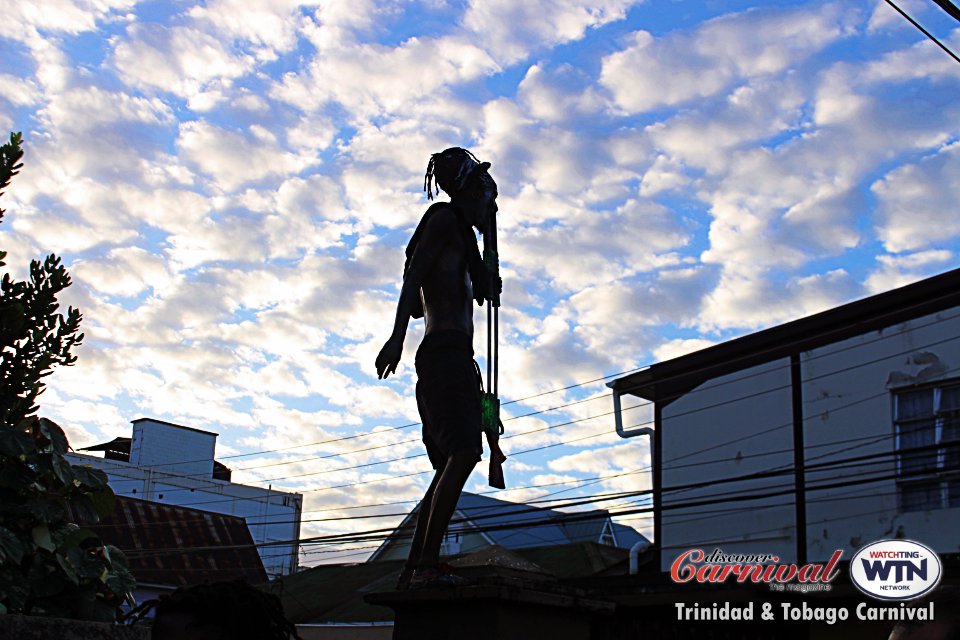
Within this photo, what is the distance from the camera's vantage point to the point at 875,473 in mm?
14250

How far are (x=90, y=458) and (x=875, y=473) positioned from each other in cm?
3037

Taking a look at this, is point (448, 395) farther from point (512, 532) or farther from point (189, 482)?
point (189, 482)

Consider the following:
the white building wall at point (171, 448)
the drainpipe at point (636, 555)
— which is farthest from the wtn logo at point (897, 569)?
the white building wall at point (171, 448)

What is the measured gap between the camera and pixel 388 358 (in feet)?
17.0

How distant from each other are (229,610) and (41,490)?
8.37 feet

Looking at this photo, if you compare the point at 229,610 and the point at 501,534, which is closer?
the point at 229,610

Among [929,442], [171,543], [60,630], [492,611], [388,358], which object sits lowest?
[60,630]

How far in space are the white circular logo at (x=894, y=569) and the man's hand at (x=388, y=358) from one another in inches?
360

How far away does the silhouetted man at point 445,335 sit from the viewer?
5.03 meters

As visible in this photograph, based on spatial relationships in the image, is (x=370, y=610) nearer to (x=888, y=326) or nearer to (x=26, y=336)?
(x=888, y=326)

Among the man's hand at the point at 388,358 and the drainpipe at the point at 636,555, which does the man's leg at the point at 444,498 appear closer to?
the man's hand at the point at 388,358

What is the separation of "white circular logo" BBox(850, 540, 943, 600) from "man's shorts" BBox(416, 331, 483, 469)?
881cm

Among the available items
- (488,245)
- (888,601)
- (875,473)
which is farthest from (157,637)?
(875,473)

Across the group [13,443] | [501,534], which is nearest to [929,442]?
[13,443]
